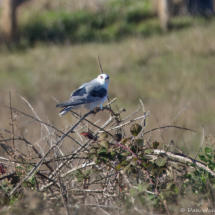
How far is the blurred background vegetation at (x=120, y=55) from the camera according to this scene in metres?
7.95

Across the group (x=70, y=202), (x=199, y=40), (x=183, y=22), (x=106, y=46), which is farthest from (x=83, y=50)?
(x=70, y=202)

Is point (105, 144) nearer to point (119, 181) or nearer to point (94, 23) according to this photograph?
point (119, 181)

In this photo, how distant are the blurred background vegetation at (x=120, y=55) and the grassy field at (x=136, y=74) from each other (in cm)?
2

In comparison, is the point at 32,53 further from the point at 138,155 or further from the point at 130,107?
the point at 138,155

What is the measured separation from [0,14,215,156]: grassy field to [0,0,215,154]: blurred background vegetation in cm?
2

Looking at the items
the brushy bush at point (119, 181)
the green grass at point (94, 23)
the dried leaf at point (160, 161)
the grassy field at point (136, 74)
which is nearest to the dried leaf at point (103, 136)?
the brushy bush at point (119, 181)

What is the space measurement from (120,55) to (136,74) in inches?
79.1

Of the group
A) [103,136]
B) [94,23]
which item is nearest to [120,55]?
[94,23]

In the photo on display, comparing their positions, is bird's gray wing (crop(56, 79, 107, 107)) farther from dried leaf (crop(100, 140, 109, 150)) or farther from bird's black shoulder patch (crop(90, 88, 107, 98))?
dried leaf (crop(100, 140, 109, 150))

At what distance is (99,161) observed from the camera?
6.42 ft

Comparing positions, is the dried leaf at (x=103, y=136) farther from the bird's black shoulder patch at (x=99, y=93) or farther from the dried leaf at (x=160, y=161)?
the bird's black shoulder patch at (x=99, y=93)

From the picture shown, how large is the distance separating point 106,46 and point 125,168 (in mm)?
12982

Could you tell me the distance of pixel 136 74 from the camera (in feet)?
35.8

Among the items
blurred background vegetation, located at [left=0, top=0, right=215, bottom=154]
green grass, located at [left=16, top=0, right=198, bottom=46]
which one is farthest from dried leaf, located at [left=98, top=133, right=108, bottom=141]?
green grass, located at [left=16, top=0, right=198, bottom=46]
